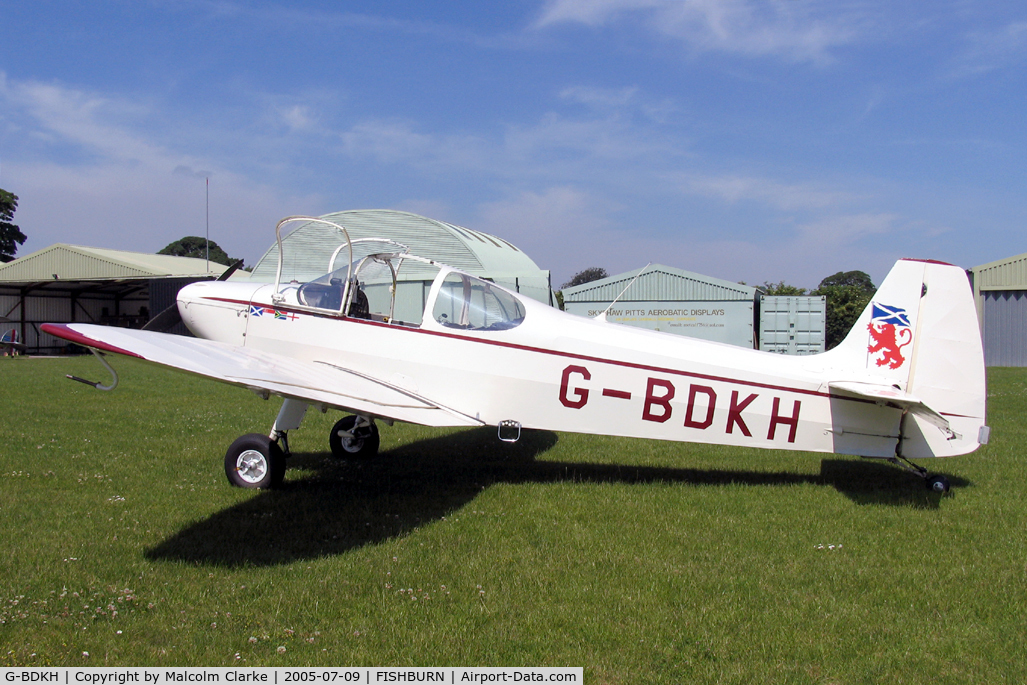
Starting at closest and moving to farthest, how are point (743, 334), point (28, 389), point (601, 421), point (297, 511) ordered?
point (297, 511) → point (601, 421) → point (28, 389) → point (743, 334)

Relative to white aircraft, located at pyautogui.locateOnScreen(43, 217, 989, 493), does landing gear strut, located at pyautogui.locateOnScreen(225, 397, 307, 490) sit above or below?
below

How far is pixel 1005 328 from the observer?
89.8 feet

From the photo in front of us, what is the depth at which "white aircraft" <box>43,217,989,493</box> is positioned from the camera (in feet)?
19.6

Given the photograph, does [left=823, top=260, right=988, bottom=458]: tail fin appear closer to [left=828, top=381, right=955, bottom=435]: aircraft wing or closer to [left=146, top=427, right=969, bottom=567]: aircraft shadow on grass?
[left=828, top=381, right=955, bottom=435]: aircraft wing

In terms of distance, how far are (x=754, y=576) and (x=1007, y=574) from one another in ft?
5.13

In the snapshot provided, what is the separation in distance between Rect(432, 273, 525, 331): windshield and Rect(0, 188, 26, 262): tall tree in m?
63.0

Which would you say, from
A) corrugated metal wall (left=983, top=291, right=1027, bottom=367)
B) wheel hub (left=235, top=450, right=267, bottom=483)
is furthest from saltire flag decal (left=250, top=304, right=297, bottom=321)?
corrugated metal wall (left=983, top=291, right=1027, bottom=367)

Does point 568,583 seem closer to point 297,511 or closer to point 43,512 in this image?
point 297,511

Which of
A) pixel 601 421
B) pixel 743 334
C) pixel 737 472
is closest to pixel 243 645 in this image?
pixel 601 421

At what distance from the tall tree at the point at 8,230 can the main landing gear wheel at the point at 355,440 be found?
61263 millimetres

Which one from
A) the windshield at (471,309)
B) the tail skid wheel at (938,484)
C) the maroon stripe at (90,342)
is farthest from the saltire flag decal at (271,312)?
the tail skid wheel at (938,484)

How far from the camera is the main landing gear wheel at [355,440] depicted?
8062 millimetres

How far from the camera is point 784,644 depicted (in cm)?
348

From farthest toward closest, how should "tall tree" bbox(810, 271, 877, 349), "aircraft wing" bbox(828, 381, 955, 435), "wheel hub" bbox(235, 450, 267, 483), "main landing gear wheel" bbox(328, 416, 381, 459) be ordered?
"tall tree" bbox(810, 271, 877, 349) < "main landing gear wheel" bbox(328, 416, 381, 459) < "wheel hub" bbox(235, 450, 267, 483) < "aircraft wing" bbox(828, 381, 955, 435)
